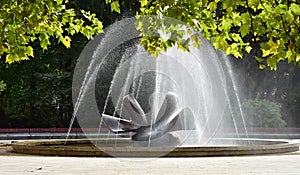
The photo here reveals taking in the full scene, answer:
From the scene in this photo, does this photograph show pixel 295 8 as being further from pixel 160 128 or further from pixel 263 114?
pixel 263 114

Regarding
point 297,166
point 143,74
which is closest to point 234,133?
point 143,74

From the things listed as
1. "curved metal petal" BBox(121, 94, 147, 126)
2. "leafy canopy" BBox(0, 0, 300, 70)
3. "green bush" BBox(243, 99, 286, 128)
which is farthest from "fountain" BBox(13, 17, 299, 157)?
"leafy canopy" BBox(0, 0, 300, 70)

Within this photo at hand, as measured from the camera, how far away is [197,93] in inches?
997

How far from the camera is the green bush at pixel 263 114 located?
27969 millimetres

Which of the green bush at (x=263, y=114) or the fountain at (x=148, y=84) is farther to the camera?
the green bush at (x=263, y=114)

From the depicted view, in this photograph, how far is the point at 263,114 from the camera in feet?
92.9

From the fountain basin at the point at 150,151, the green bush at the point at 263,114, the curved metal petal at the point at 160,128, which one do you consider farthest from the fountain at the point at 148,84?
the fountain basin at the point at 150,151

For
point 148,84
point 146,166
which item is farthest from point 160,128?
point 148,84

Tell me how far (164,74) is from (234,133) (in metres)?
4.57

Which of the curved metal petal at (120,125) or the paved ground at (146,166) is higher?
the curved metal petal at (120,125)

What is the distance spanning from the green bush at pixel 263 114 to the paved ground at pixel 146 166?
16599mm

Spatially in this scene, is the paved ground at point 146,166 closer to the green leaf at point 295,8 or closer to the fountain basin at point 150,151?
the fountain basin at point 150,151

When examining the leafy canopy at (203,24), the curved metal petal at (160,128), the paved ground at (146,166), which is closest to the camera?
the leafy canopy at (203,24)

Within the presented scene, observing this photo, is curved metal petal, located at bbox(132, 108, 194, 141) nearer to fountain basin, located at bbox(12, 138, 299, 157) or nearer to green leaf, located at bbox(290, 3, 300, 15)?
fountain basin, located at bbox(12, 138, 299, 157)
